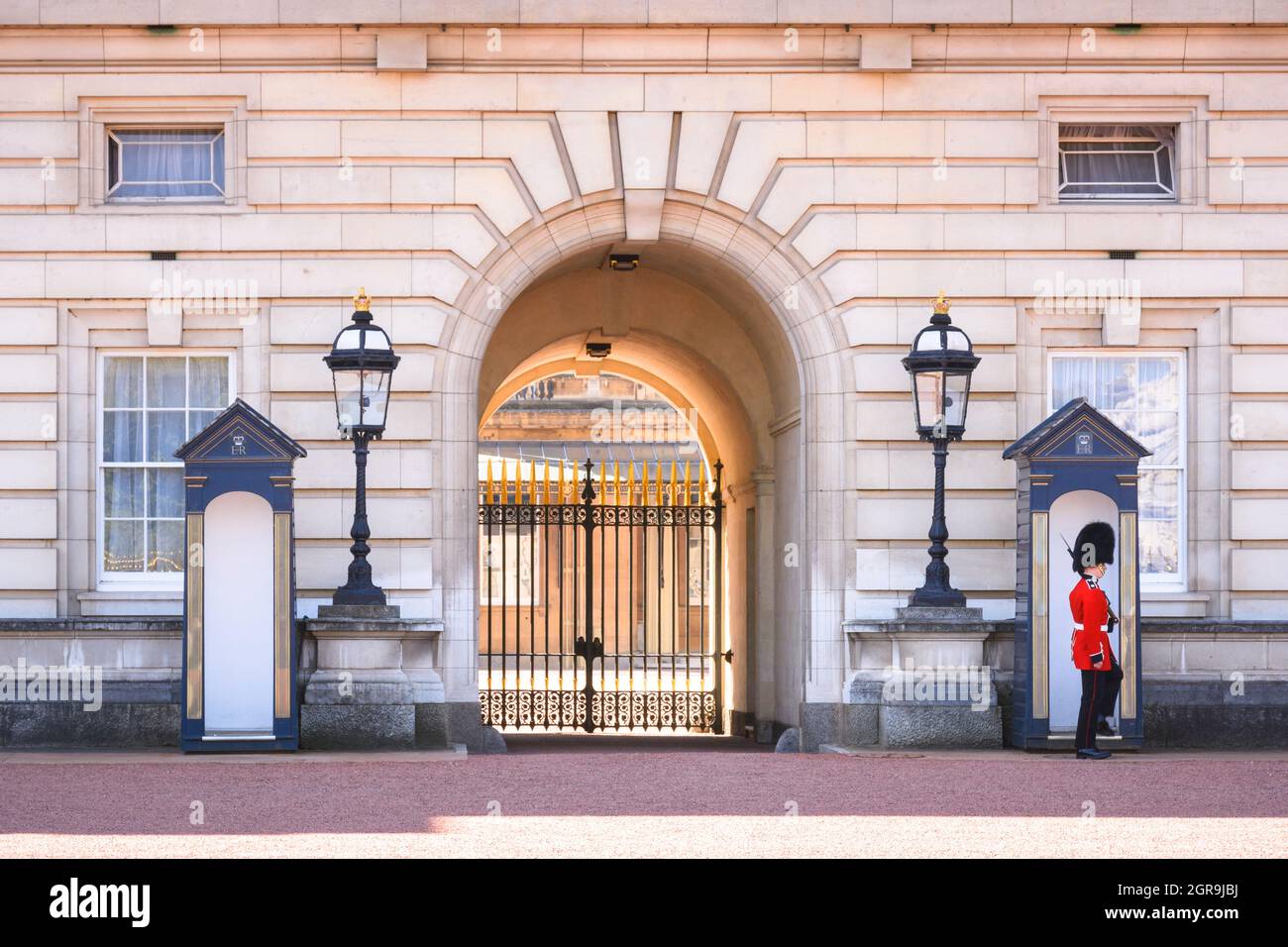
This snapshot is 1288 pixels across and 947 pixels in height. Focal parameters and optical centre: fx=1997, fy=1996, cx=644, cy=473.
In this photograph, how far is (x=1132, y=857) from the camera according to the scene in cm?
892

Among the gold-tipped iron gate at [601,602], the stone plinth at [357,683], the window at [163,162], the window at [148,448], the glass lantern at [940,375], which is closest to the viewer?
the stone plinth at [357,683]

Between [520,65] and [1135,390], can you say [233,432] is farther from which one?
[1135,390]

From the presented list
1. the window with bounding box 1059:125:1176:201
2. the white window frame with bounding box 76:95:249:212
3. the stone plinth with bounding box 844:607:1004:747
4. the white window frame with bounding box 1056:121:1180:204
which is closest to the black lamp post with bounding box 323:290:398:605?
the white window frame with bounding box 76:95:249:212

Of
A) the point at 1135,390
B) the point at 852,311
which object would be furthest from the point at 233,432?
the point at 1135,390

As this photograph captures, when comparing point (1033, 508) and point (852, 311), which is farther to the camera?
point (852, 311)

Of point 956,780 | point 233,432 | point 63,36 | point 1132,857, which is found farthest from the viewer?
point 63,36

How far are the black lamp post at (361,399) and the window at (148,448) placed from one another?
1574 mm

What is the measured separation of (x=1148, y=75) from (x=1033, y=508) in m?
3.81

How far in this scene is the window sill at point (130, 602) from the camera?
1534cm

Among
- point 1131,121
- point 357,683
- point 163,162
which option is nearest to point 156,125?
point 163,162

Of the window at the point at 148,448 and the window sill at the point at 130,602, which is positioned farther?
the window at the point at 148,448

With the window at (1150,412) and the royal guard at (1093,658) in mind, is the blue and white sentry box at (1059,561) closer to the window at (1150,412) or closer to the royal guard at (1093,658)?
the royal guard at (1093,658)
